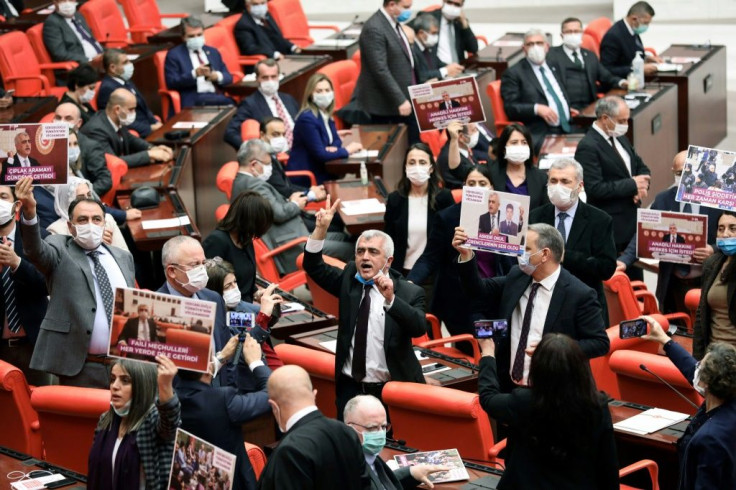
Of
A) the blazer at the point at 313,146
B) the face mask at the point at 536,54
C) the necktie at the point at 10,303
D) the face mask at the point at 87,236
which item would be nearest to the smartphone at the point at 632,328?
the face mask at the point at 87,236

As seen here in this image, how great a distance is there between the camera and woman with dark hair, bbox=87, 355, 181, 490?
4922 mm

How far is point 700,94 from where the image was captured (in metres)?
12.9

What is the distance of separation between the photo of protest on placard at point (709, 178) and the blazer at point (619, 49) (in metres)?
5.31

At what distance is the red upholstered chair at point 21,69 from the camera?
11789 mm

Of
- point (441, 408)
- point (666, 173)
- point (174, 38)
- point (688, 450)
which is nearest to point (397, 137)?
point (666, 173)

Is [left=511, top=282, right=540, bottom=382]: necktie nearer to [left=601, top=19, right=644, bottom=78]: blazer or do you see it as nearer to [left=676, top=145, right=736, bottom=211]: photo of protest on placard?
[left=676, top=145, right=736, bottom=211]: photo of protest on placard

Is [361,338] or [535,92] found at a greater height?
[361,338]

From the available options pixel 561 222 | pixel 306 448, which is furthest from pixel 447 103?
pixel 306 448

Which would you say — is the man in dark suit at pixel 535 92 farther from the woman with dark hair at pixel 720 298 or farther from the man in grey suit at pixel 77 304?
the man in grey suit at pixel 77 304

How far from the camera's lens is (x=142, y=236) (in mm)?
8281

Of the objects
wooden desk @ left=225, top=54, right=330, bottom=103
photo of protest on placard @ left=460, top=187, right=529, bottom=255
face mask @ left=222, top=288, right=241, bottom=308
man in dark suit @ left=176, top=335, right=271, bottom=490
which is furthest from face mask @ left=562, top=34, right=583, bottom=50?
man in dark suit @ left=176, top=335, right=271, bottom=490

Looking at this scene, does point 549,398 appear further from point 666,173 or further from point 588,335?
point 666,173

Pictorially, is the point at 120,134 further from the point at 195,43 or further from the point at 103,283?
the point at 103,283

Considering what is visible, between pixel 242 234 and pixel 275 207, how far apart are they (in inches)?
77.3
